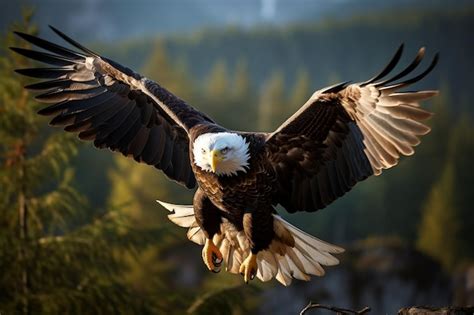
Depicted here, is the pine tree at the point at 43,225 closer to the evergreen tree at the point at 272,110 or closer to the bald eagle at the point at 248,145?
the bald eagle at the point at 248,145

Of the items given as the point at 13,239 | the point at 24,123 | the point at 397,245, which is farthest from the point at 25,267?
the point at 397,245

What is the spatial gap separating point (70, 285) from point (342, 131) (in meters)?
3.47

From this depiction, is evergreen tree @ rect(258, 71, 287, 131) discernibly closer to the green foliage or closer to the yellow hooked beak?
the green foliage

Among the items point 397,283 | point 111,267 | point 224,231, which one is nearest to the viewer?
point 224,231

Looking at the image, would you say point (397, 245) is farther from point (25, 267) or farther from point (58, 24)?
point (58, 24)

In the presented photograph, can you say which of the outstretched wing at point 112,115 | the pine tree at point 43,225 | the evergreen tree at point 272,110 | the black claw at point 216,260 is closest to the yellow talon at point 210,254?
the black claw at point 216,260

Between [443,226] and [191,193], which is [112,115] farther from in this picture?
[443,226]

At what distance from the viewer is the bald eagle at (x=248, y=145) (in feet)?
12.5

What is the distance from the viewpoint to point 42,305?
6086 mm

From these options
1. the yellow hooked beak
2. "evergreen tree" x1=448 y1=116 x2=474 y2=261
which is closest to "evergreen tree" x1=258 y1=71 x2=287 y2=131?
"evergreen tree" x1=448 y1=116 x2=474 y2=261

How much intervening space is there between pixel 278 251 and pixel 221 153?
0.94 m

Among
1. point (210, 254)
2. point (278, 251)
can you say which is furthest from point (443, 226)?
point (210, 254)

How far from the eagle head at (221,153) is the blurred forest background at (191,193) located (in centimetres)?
221

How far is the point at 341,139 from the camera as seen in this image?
4008mm
